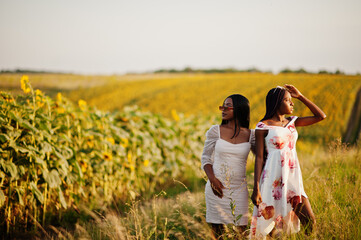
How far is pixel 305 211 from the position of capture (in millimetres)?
2744

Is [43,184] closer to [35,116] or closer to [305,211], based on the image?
[35,116]

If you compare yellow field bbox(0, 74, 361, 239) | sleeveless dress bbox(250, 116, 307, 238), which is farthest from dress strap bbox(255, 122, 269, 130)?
yellow field bbox(0, 74, 361, 239)

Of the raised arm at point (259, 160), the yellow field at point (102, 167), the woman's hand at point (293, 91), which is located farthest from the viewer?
the yellow field at point (102, 167)

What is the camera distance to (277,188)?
109 inches

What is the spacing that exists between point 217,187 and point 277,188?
1.62 ft

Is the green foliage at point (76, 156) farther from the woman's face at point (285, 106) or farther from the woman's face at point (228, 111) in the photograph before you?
the woman's face at point (285, 106)

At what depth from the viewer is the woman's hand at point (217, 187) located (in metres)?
2.77

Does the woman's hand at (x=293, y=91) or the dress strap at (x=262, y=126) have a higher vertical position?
the woman's hand at (x=293, y=91)

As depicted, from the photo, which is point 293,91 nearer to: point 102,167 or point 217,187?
point 217,187

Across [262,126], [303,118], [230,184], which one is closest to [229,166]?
[230,184]

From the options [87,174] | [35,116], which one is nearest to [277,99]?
[35,116]

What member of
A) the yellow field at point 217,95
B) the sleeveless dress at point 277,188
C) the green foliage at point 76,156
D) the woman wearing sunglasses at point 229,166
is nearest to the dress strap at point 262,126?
the sleeveless dress at point 277,188

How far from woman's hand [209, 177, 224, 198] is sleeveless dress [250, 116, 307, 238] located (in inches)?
12.8

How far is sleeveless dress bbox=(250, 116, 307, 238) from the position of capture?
2.73 meters
